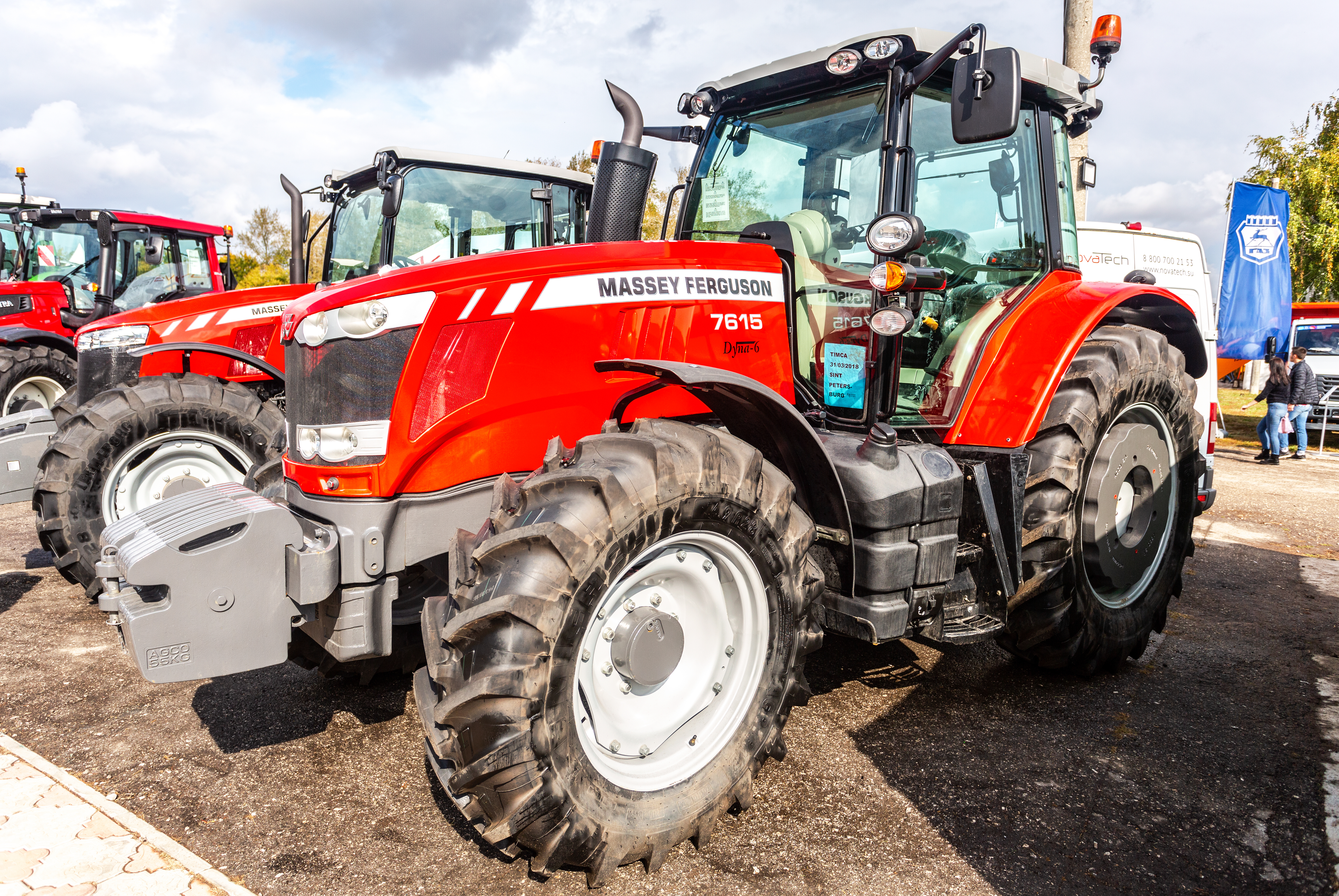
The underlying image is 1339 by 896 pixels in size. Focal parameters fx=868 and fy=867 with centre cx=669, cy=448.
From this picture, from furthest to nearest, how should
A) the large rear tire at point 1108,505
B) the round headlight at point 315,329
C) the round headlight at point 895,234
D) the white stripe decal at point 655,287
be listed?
the large rear tire at point 1108,505 → the round headlight at point 895,234 → the white stripe decal at point 655,287 → the round headlight at point 315,329

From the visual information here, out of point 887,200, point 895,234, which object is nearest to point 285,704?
point 895,234

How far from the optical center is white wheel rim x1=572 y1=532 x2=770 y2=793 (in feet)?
7.69

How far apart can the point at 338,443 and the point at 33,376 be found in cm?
746

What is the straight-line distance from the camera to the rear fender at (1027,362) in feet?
10.7

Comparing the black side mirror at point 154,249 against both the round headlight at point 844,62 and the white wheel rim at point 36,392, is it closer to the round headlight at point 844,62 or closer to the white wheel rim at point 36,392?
the white wheel rim at point 36,392

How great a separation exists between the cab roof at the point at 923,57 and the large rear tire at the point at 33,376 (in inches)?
273

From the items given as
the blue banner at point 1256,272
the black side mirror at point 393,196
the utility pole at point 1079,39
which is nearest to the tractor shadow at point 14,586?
the black side mirror at point 393,196

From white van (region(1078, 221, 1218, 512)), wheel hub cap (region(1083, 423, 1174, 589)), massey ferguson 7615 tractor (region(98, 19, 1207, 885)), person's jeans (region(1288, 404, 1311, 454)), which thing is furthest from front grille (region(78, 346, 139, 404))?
person's jeans (region(1288, 404, 1311, 454))

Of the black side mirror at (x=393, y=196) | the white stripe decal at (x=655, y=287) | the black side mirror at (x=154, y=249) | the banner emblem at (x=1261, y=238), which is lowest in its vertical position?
the white stripe decal at (x=655, y=287)

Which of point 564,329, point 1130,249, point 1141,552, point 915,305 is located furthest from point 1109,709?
point 1130,249

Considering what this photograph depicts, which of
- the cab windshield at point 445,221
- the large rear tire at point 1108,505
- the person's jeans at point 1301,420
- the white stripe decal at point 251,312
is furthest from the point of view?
the person's jeans at point 1301,420

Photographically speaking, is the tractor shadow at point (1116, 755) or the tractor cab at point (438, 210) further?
the tractor cab at point (438, 210)

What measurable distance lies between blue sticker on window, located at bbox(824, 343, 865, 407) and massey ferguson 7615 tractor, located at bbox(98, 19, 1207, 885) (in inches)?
0.4

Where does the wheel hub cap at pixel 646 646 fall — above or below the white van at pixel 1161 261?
below
